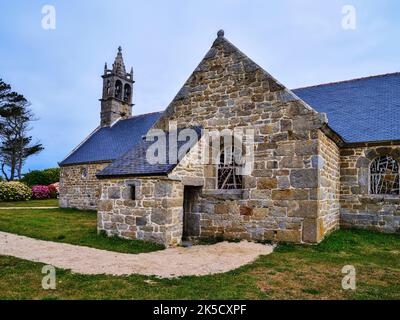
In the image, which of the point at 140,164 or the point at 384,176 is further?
the point at 384,176

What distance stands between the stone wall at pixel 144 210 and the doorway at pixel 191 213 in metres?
1.11

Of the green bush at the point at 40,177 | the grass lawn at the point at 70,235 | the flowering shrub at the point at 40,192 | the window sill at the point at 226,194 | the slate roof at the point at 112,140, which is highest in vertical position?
the slate roof at the point at 112,140

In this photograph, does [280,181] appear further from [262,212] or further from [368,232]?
[368,232]

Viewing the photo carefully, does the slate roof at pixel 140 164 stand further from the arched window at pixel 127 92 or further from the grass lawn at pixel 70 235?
the arched window at pixel 127 92

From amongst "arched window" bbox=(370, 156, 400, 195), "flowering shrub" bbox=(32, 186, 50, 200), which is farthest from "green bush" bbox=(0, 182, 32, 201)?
"arched window" bbox=(370, 156, 400, 195)

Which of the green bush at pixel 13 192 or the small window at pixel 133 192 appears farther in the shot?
the green bush at pixel 13 192

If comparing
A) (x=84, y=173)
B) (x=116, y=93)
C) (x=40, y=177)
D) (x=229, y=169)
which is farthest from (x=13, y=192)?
(x=229, y=169)

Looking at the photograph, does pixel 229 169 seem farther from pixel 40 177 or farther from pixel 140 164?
pixel 40 177

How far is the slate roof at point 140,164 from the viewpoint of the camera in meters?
8.96

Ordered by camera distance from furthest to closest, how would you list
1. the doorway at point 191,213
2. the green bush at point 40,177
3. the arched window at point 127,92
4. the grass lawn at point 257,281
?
1. the green bush at point 40,177
2. the arched window at point 127,92
3. the doorway at point 191,213
4. the grass lawn at point 257,281

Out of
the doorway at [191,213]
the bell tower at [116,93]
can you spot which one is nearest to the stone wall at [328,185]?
the doorway at [191,213]

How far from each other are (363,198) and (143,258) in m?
8.11

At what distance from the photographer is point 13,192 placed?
24.3m

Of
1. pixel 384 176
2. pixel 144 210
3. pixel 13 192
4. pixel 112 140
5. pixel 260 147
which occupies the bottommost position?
pixel 13 192
